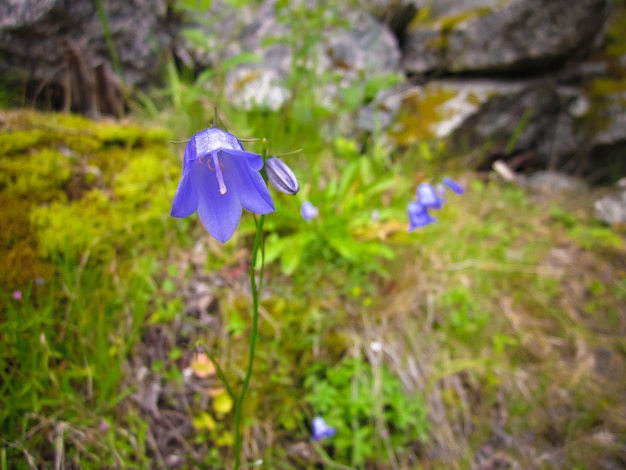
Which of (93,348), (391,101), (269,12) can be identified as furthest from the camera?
(391,101)

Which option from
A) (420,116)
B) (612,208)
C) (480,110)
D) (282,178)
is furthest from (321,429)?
(480,110)

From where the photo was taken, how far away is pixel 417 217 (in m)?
2.35

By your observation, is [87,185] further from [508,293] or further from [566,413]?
[566,413]

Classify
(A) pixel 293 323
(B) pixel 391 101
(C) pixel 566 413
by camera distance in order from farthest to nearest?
(B) pixel 391 101 < (C) pixel 566 413 < (A) pixel 293 323

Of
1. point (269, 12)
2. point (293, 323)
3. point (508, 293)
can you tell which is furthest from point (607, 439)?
point (269, 12)

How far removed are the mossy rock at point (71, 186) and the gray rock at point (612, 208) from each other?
4401mm

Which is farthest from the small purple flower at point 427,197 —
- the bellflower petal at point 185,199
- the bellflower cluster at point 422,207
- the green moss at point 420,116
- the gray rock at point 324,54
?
the green moss at point 420,116

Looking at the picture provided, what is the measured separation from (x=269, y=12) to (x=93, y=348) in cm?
396

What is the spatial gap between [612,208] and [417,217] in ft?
10.1

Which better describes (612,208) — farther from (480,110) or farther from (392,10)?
(392,10)

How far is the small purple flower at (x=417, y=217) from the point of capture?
235 cm

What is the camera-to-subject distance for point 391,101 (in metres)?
4.35

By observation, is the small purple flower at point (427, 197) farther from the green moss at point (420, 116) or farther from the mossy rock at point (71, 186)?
the green moss at point (420, 116)

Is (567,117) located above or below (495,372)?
above
